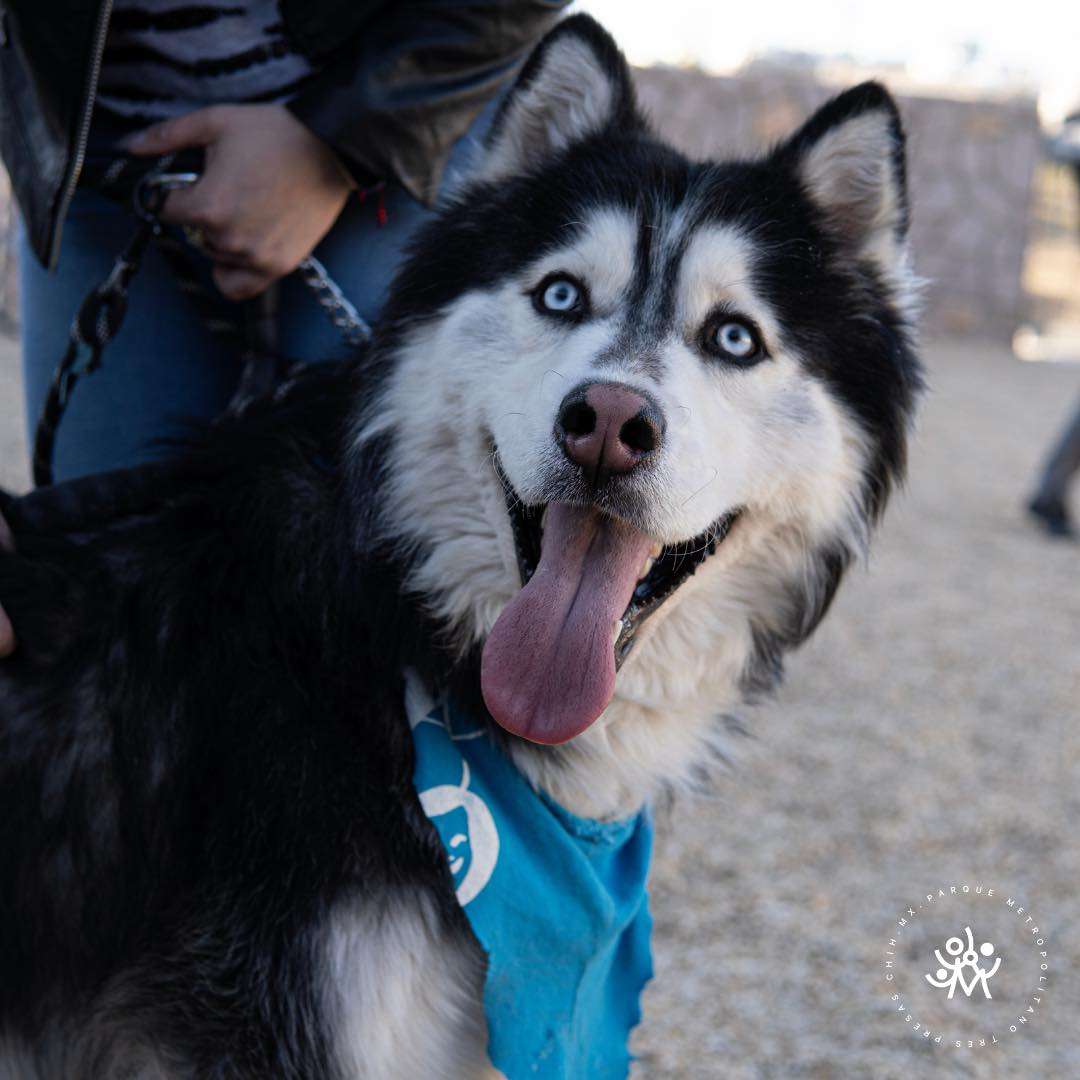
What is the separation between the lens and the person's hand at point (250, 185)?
6.31 feet

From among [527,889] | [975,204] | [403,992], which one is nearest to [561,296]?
[527,889]

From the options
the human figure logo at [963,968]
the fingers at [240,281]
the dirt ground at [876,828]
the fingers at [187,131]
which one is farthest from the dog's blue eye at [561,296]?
the human figure logo at [963,968]

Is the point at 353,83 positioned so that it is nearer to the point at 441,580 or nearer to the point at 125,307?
the point at 125,307

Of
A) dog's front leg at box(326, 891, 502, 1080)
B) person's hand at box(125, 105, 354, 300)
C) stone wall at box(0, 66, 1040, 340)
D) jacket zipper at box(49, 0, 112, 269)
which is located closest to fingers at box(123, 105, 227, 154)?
person's hand at box(125, 105, 354, 300)

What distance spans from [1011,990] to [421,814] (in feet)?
6.37

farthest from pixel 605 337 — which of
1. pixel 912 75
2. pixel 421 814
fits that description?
pixel 912 75

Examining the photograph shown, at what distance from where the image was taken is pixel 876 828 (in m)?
3.74

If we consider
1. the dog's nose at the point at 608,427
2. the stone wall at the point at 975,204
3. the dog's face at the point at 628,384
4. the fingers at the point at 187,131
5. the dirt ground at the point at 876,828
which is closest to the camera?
the dog's nose at the point at 608,427

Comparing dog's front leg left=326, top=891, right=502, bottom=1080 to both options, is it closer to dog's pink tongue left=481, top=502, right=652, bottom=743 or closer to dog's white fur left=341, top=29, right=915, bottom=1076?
dog's white fur left=341, top=29, right=915, bottom=1076

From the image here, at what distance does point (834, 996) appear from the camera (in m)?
2.91

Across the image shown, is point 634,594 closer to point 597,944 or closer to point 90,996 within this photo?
point 597,944

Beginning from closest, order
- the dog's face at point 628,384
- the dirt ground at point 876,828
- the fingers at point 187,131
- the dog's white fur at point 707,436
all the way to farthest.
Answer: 1. the dog's face at point 628,384
2. the dog's white fur at point 707,436
3. the fingers at point 187,131
4. the dirt ground at point 876,828

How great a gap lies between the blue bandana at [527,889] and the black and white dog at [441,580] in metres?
0.04

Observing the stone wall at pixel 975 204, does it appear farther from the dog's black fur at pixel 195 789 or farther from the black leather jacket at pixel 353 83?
the dog's black fur at pixel 195 789
